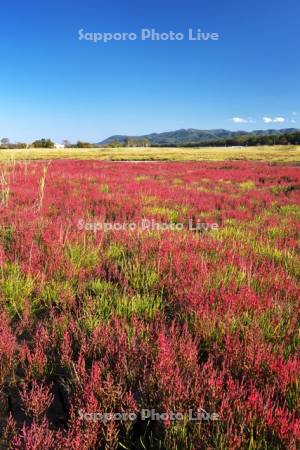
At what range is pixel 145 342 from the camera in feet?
8.39

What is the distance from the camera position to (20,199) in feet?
29.0

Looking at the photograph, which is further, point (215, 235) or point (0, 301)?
point (215, 235)

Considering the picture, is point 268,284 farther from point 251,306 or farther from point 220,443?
point 220,443

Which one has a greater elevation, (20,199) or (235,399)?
(20,199)

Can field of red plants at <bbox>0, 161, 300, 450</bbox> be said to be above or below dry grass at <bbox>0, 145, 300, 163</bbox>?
below

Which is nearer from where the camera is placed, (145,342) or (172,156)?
(145,342)

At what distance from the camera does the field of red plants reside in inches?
75.5

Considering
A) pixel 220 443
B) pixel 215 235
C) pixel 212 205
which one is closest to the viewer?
pixel 220 443

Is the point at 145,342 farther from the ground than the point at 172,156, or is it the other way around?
the point at 172,156

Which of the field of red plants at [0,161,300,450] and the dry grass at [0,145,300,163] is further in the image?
the dry grass at [0,145,300,163]

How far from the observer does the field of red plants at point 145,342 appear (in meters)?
1.92

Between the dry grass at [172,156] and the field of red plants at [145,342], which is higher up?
the dry grass at [172,156]

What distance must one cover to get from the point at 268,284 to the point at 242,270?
0.40m

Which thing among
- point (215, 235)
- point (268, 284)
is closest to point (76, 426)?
point (268, 284)
